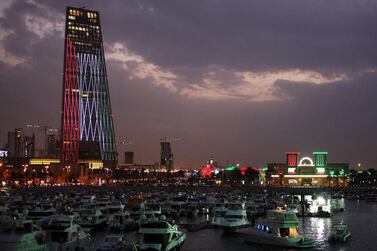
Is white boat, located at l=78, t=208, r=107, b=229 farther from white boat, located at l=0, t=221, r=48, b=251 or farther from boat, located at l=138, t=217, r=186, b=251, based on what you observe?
white boat, located at l=0, t=221, r=48, b=251

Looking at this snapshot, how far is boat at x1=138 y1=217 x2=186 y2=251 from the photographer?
56688 mm

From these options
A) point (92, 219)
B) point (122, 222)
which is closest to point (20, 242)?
point (92, 219)

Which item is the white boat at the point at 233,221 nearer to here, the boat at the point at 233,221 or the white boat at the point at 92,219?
the boat at the point at 233,221

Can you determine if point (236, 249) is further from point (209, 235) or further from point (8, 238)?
point (8, 238)

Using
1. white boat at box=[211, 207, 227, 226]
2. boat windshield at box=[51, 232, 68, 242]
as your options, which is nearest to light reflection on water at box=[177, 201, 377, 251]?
white boat at box=[211, 207, 227, 226]

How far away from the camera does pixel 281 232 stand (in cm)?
6744

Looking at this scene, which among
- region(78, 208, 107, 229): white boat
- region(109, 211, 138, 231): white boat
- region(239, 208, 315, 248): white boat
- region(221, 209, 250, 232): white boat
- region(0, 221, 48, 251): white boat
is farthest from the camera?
region(109, 211, 138, 231): white boat

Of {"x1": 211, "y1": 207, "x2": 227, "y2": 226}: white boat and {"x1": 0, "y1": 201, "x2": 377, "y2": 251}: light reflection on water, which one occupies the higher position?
{"x1": 211, "y1": 207, "x2": 227, "y2": 226}: white boat

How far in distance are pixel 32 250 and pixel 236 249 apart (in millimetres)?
28055

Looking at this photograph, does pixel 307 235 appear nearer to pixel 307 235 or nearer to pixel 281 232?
pixel 307 235

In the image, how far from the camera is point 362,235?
84.4 m

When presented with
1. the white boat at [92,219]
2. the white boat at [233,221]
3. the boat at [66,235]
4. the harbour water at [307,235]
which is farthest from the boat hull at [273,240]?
the white boat at [92,219]

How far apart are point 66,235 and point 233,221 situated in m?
28.4

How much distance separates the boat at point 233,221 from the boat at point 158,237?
19.2 metres
